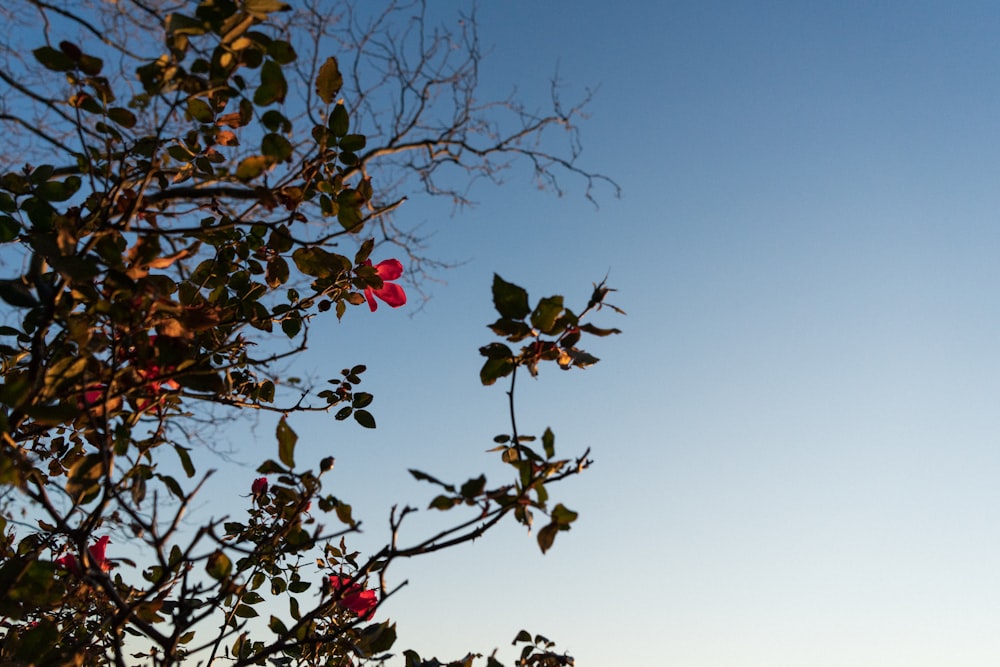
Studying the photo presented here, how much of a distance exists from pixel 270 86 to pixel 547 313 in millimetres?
568

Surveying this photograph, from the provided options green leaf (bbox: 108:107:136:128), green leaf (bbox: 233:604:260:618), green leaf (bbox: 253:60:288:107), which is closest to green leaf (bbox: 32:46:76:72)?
green leaf (bbox: 108:107:136:128)

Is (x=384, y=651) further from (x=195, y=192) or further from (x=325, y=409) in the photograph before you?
(x=195, y=192)

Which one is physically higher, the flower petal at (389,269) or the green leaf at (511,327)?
the flower petal at (389,269)

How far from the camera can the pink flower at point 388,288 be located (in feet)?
5.56

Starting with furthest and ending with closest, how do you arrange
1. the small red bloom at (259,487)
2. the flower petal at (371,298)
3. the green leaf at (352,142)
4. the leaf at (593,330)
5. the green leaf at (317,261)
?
the small red bloom at (259,487) → the flower petal at (371,298) → the green leaf at (317,261) → the green leaf at (352,142) → the leaf at (593,330)

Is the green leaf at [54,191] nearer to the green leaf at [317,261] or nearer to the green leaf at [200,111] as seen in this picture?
the green leaf at [200,111]

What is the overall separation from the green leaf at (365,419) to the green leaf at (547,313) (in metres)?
0.69

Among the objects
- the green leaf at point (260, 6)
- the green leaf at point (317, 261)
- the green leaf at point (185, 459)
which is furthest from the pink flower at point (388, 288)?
the green leaf at point (260, 6)

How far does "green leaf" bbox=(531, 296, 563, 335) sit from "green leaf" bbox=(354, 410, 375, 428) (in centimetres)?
69

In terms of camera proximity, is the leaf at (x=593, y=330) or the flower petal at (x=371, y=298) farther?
the flower petal at (x=371, y=298)

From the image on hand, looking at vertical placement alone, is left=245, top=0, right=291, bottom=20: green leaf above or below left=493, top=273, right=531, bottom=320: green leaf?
above

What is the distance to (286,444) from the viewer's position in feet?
3.86

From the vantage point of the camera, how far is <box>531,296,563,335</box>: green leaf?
1.16 meters

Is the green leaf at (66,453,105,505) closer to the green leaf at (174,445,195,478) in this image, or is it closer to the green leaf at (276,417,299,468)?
the green leaf at (174,445,195,478)
